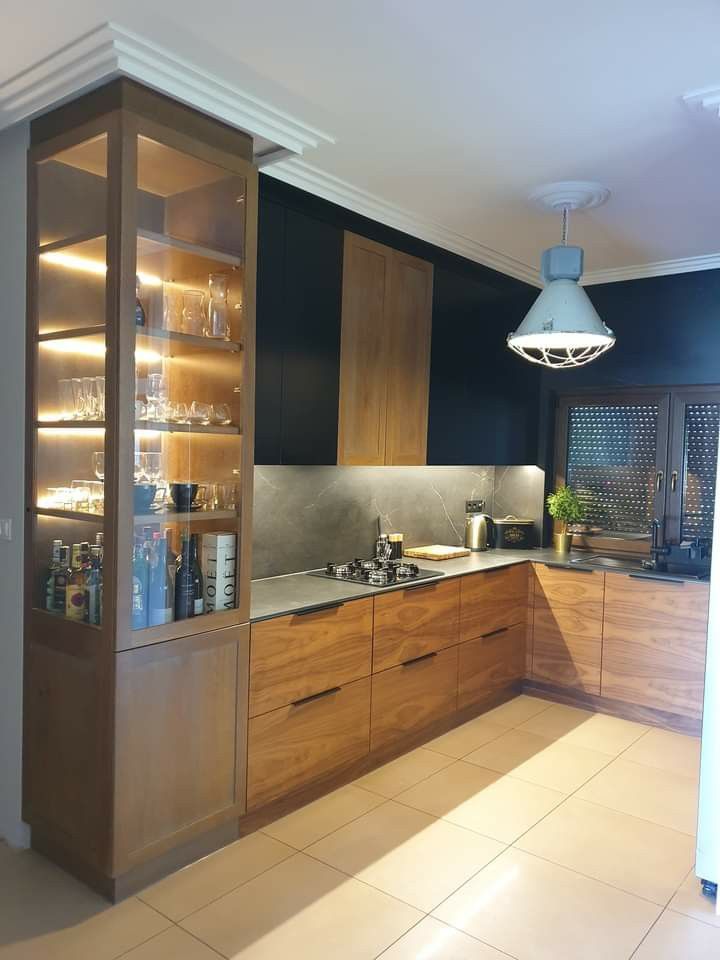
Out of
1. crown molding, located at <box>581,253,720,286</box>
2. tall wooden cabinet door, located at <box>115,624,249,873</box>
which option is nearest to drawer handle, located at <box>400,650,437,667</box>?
tall wooden cabinet door, located at <box>115,624,249,873</box>

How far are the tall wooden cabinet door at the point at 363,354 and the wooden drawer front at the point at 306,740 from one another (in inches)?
41.3

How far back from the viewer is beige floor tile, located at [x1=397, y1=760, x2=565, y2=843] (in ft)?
9.38

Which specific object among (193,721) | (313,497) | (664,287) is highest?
(664,287)

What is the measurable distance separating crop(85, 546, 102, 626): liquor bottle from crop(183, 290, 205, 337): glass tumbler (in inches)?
31.4

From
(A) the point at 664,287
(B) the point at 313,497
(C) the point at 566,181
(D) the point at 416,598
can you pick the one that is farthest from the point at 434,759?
(A) the point at 664,287

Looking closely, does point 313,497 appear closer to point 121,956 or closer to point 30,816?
point 30,816

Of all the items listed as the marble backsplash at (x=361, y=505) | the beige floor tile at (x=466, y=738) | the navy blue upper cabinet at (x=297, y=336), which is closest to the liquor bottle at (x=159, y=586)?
the navy blue upper cabinet at (x=297, y=336)

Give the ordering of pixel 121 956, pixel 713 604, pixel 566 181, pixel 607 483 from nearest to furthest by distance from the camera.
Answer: pixel 121 956 → pixel 713 604 → pixel 566 181 → pixel 607 483

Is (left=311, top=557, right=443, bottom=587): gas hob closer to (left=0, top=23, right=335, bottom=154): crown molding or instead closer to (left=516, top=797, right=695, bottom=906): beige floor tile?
(left=516, top=797, right=695, bottom=906): beige floor tile

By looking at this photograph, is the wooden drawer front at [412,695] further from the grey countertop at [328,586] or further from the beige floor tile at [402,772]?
the grey countertop at [328,586]

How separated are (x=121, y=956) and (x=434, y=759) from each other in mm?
1710

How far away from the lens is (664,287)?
4309mm

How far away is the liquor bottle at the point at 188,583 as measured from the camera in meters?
2.47

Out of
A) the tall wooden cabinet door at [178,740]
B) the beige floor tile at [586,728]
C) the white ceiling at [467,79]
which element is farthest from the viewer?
the beige floor tile at [586,728]
